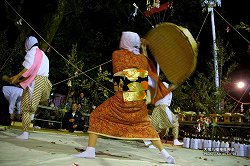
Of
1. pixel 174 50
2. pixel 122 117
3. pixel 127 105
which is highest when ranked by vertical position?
pixel 174 50

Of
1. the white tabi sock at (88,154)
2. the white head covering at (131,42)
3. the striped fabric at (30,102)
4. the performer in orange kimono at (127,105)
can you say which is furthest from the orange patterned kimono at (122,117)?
the striped fabric at (30,102)

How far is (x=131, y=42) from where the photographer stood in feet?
14.4

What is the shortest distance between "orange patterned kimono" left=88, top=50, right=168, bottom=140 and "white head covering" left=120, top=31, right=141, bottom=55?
0.35 ft

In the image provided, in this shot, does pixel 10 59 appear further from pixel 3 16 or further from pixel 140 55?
pixel 140 55

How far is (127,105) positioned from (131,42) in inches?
34.4

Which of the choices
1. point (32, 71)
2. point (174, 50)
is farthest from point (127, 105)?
point (32, 71)

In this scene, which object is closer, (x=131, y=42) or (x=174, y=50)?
(x=131, y=42)

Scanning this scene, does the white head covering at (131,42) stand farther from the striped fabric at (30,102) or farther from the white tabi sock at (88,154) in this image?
the striped fabric at (30,102)

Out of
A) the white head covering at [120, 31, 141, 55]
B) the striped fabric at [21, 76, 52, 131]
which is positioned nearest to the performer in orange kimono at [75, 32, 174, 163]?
the white head covering at [120, 31, 141, 55]

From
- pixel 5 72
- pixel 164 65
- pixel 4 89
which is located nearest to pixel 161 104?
pixel 164 65

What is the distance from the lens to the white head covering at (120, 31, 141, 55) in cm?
439

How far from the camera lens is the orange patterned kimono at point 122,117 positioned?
4.19 metres

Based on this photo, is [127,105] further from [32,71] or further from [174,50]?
[32,71]

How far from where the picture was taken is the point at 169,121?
7.82 metres
